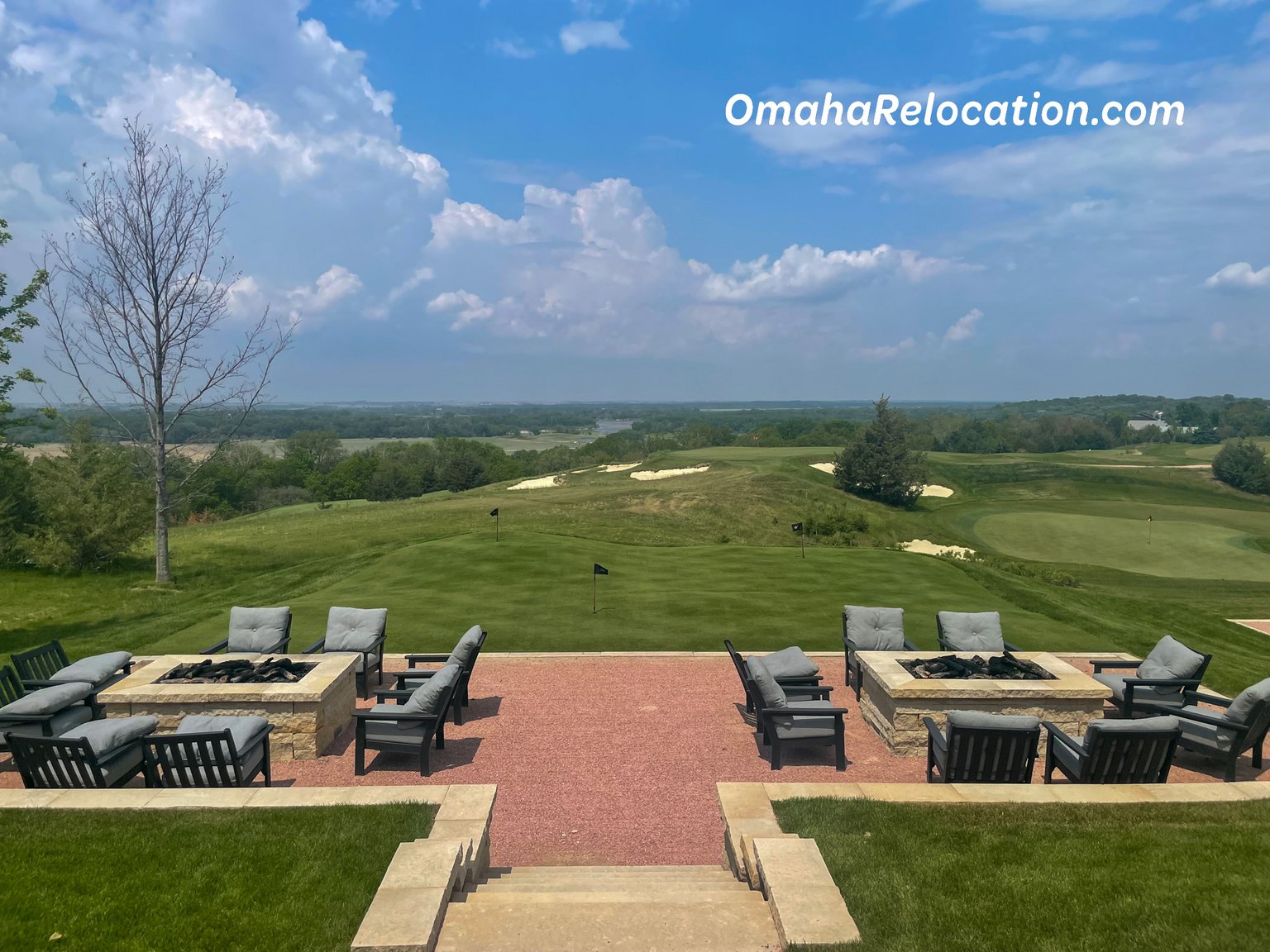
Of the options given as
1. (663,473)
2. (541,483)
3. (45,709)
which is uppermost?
(45,709)

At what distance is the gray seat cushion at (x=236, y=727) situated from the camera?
7.15 m

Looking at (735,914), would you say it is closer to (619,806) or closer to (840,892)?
(840,892)

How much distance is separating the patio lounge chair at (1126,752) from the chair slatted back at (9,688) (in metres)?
11.4

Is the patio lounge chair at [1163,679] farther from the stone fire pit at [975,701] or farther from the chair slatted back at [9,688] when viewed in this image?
the chair slatted back at [9,688]

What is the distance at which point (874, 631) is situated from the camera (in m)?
11.2

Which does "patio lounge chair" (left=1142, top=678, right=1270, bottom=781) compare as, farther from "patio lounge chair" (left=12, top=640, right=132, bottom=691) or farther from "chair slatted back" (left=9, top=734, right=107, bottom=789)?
"patio lounge chair" (left=12, top=640, right=132, bottom=691)

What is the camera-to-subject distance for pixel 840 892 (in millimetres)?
4844

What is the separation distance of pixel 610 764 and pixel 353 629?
4764 millimetres

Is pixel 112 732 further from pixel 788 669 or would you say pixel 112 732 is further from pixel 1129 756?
pixel 1129 756

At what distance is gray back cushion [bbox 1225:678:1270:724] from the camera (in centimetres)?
766

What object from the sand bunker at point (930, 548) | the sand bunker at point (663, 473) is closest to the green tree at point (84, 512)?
the sand bunker at point (930, 548)

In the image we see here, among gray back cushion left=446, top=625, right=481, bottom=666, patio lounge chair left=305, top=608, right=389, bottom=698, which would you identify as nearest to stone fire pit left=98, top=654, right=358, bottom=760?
gray back cushion left=446, top=625, right=481, bottom=666

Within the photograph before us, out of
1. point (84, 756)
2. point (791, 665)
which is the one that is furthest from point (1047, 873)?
point (84, 756)

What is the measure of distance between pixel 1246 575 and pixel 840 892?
3932cm
